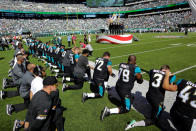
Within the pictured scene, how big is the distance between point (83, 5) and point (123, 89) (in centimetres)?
7895

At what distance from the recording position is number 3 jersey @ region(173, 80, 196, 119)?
2693 millimetres

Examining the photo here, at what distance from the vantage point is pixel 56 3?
67062 millimetres

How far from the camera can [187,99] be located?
276 cm

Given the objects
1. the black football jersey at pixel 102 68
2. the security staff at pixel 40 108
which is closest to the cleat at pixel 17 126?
the security staff at pixel 40 108

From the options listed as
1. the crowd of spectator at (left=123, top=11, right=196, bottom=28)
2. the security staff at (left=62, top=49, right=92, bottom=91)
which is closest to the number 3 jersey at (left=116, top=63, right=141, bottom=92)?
the security staff at (left=62, top=49, right=92, bottom=91)

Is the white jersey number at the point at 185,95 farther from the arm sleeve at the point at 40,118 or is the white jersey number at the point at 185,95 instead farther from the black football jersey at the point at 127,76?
the arm sleeve at the point at 40,118

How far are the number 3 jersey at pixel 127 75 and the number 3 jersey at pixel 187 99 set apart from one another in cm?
128

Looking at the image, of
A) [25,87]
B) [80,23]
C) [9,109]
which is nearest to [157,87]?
[25,87]

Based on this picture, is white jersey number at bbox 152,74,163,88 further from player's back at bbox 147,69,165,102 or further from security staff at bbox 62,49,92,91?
security staff at bbox 62,49,92,91

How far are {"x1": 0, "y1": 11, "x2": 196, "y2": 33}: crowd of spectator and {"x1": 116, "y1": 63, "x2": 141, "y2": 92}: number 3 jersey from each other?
42889 millimetres

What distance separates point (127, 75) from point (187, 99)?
162cm

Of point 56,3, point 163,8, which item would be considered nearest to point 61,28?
point 56,3

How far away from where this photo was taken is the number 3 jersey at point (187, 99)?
8.84ft

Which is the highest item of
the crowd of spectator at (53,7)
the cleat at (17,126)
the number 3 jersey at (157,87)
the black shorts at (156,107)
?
the crowd of spectator at (53,7)
